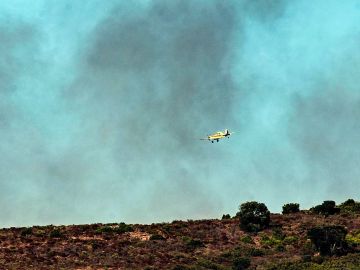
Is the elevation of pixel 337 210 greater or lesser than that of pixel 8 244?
greater

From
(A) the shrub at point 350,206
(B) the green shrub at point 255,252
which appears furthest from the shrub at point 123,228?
(A) the shrub at point 350,206

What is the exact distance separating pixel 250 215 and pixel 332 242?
50.1 ft

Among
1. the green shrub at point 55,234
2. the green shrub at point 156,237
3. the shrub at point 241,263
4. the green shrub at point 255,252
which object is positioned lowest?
the shrub at point 241,263

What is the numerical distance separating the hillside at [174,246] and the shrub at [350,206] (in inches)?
218

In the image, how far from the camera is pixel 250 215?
Result: 85688 mm

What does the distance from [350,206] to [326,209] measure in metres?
7.49

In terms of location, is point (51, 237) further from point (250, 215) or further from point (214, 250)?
point (250, 215)

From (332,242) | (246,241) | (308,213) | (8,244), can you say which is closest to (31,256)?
(8,244)

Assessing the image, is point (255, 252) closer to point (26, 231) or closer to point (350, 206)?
point (26, 231)

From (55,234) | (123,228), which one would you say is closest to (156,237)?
(123,228)

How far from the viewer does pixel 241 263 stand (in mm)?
68500

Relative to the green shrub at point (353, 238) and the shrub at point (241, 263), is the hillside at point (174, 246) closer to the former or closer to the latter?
the green shrub at point (353, 238)

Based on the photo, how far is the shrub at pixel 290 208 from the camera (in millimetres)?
97062

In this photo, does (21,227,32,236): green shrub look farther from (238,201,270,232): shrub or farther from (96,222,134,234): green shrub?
(238,201,270,232): shrub
